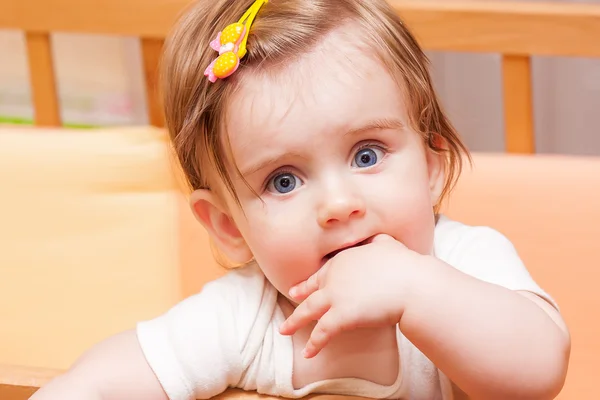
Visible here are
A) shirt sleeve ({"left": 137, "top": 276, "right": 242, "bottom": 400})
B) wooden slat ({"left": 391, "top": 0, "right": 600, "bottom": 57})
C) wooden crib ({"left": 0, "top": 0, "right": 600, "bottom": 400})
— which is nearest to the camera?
shirt sleeve ({"left": 137, "top": 276, "right": 242, "bottom": 400})

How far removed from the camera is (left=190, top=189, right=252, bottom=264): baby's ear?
2.66ft

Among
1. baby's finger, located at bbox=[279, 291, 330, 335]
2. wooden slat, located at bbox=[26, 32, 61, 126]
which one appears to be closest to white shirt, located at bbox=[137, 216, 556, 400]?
baby's finger, located at bbox=[279, 291, 330, 335]

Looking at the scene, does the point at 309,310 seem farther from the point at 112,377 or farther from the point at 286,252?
the point at 112,377

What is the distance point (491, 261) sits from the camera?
2.56 feet

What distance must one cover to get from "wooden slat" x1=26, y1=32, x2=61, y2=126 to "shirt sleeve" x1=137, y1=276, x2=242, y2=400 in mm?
694

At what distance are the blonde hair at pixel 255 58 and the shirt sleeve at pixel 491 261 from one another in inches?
3.3

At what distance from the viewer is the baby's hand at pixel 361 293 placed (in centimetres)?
67

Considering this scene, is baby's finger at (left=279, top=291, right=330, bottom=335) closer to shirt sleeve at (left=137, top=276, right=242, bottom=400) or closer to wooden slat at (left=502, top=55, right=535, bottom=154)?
shirt sleeve at (left=137, top=276, right=242, bottom=400)

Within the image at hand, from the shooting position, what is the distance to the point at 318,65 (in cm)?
72

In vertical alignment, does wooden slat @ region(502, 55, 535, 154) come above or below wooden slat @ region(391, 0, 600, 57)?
below

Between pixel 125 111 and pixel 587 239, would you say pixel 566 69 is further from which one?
pixel 125 111

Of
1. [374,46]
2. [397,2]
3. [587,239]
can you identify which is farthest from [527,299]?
A: [397,2]

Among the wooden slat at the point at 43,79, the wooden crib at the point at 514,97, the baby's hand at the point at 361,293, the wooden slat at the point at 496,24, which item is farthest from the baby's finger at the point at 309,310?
the wooden slat at the point at 43,79

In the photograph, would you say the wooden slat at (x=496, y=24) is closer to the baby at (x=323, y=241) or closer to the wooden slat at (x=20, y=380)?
the baby at (x=323, y=241)
